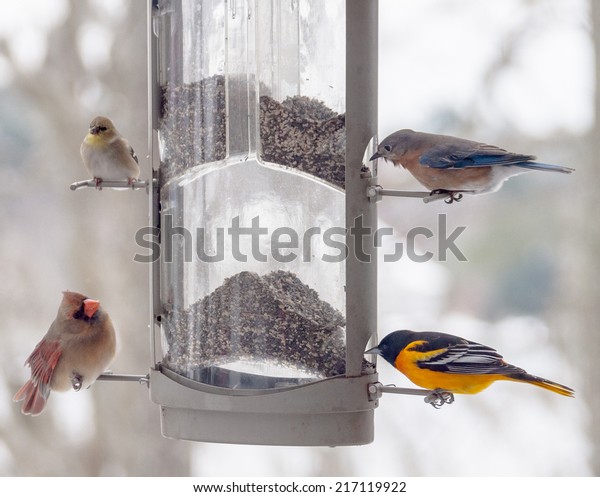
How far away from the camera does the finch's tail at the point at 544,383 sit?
3.84 meters

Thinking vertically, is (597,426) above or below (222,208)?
below

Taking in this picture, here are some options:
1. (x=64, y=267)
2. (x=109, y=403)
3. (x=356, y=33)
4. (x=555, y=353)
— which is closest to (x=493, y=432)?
(x=555, y=353)

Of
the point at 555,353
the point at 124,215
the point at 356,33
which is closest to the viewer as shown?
the point at 356,33

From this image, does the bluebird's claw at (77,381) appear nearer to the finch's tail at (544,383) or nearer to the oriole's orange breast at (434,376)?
the oriole's orange breast at (434,376)

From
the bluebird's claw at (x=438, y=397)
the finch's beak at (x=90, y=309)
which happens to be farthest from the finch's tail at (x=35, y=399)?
the bluebird's claw at (x=438, y=397)

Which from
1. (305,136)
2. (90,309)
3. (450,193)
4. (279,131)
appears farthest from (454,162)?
(90,309)

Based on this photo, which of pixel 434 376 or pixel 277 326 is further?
pixel 434 376

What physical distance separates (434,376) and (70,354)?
1629 mm

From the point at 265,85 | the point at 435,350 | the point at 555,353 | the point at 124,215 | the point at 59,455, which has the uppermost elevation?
the point at 265,85

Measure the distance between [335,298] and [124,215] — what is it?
11.3 feet

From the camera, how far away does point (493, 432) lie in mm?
7465

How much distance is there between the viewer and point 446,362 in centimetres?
402

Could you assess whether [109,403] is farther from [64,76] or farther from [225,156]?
[225,156]

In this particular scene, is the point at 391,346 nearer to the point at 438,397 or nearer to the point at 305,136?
the point at 438,397
